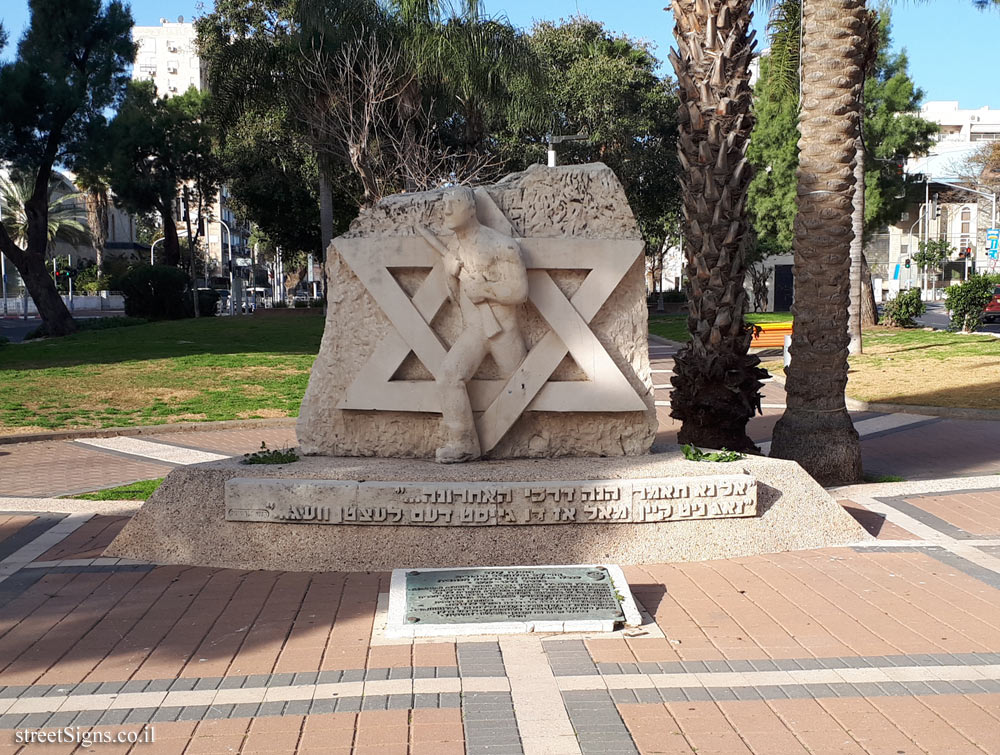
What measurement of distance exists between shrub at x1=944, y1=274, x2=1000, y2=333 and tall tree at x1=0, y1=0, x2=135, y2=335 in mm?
24588

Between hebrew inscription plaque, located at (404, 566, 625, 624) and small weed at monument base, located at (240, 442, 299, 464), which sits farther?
small weed at monument base, located at (240, 442, 299, 464)

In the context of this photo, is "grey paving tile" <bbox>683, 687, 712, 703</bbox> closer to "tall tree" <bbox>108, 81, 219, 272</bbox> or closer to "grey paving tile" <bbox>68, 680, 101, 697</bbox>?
"grey paving tile" <bbox>68, 680, 101, 697</bbox>

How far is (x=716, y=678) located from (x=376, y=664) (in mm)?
1703

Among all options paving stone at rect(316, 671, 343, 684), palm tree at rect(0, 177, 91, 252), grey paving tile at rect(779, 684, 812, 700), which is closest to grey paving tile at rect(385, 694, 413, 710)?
paving stone at rect(316, 671, 343, 684)

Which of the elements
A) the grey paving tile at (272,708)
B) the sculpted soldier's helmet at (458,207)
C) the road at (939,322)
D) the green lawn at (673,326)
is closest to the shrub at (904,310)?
the road at (939,322)

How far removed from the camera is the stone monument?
21.6 feet

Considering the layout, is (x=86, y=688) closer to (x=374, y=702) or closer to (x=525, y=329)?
(x=374, y=702)

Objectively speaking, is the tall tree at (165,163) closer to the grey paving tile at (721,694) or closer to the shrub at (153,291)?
the shrub at (153,291)

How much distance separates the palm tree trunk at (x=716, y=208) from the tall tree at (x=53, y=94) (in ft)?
74.0

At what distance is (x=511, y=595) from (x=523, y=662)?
0.74m

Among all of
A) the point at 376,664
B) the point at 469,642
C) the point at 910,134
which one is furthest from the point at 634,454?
the point at 910,134

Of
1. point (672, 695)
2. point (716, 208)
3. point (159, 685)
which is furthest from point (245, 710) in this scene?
point (716, 208)

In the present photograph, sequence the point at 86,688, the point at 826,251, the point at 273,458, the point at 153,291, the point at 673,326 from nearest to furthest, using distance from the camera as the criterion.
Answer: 1. the point at 86,688
2. the point at 273,458
3. the point at 826,251
4. the point at 673,326
5. the point at 153,291

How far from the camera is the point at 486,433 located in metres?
7.19
